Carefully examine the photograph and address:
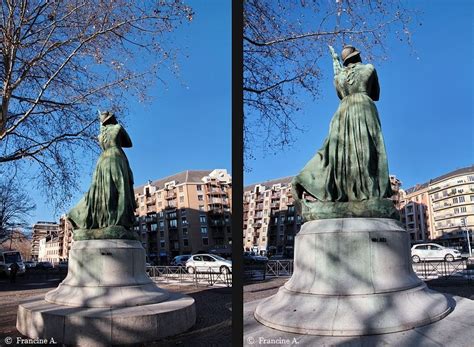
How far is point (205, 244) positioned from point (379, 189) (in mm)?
81226

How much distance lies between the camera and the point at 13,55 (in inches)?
483

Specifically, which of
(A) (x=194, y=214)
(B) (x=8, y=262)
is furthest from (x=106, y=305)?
(A) (x=194, y=214)

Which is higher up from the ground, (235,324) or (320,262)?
(320,262)

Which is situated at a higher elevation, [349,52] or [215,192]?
[215,192]

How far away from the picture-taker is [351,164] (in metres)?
6.23

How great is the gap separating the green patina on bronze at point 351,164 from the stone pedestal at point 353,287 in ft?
0.85

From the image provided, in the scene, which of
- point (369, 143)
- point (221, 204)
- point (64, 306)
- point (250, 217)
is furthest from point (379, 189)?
point (250, 217)

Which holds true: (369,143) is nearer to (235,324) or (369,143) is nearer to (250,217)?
(235,324)

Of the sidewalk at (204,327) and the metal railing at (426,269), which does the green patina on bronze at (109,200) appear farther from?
the metal railing at (426,269)

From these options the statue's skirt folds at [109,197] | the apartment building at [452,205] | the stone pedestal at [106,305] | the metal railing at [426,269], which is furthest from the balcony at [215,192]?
the stone pedestal at [106,305]

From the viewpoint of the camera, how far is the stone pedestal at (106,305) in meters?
6.93

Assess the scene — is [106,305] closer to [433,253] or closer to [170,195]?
[433,253]

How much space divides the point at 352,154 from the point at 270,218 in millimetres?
85452

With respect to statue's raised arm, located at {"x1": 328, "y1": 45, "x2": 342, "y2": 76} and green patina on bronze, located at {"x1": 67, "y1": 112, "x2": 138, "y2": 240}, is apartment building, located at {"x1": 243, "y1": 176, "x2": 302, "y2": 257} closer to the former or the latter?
green patina on bronze, located at {"x1": 67, "y1": 112, "x2": 138, "y2": 240}
